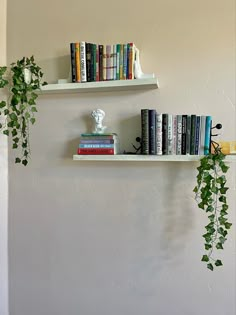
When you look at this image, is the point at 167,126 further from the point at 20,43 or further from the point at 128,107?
the point at 20,43

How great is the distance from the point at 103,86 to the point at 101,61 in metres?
0.14

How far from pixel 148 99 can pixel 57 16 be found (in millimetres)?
751

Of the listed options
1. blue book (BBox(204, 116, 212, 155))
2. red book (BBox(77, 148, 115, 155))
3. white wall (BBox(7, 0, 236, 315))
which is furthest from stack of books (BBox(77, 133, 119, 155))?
blue book (BBox(204, 116, 212, 155))

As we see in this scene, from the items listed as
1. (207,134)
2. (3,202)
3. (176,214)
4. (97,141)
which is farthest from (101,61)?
(3,202)

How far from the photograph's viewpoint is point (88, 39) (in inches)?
68.2

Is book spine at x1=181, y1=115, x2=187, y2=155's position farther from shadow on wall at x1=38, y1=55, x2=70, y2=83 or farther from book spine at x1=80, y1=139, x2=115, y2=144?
Result: shadow on wall at x1=38, y1=55, x2=70, y2=83

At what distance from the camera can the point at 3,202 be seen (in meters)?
1.85

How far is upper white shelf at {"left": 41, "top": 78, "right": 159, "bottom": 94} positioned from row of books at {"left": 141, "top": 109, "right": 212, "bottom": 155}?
0.15m

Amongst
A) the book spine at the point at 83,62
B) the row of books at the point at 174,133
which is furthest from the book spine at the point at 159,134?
the book spine at the point at 83,62

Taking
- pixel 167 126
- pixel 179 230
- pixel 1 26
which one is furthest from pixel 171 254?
pixel 1 26

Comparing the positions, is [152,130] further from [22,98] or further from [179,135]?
[22,98]

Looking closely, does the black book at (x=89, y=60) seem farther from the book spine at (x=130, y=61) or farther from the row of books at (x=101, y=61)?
the book spine at (x=130, y=61)

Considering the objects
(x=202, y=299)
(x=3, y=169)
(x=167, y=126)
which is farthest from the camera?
(x=3, y=169)

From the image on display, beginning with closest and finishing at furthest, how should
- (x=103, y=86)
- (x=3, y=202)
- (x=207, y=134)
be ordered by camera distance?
(x=207, y=134) < (x=103, y=86) < (x=3, y=202)
